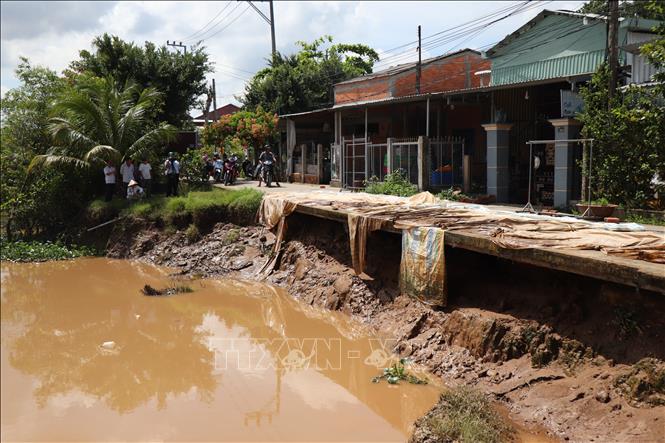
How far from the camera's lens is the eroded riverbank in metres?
5.88

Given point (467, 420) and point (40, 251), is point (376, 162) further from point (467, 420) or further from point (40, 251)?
point (467, 420)

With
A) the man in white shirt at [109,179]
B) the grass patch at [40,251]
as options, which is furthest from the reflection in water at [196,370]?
the man in white shirt at [109,179]

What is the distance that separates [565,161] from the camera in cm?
1455

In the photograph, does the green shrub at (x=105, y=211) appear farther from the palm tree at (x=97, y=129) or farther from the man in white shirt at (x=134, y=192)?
the palm tree at (x=97, y=129)

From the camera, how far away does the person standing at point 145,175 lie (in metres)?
19.4

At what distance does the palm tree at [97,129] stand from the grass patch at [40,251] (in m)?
2.60

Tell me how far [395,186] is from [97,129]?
10.2 metres

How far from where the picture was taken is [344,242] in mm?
12750

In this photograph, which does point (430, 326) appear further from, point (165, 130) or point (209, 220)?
point (165, 130)

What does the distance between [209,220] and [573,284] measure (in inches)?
469

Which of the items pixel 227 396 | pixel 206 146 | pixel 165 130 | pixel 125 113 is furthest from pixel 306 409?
pixel 206 146

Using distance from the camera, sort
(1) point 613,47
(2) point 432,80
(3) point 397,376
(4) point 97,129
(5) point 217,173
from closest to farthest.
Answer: (3) point 397,376
(1) point 613,47
(4) point 97,129
(5) point 217,173
(2) point 432,80

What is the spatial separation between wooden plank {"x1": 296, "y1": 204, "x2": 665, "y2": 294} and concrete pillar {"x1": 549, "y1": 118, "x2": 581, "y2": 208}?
280 inches

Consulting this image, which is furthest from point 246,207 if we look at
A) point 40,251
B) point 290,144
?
point 290,144
